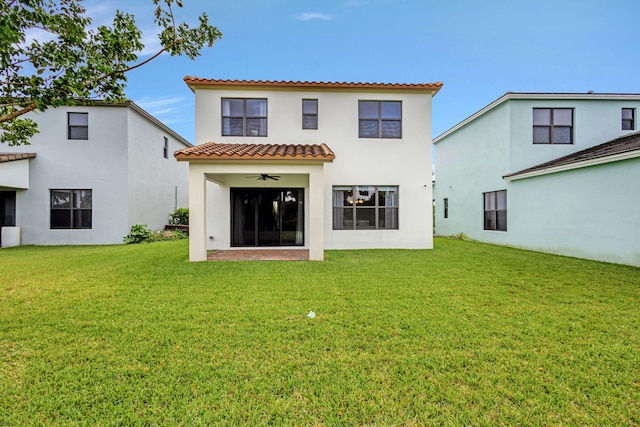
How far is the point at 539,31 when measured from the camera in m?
16.4

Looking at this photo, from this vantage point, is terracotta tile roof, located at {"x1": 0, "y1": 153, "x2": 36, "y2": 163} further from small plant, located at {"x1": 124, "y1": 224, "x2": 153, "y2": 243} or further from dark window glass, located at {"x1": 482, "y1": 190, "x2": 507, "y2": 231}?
dark window glass, located at {"x1": 482, "y1": 190, "x2": 507, "y2": 231}

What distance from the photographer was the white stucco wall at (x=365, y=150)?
1223 centimetres

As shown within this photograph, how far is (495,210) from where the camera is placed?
15.3 meters

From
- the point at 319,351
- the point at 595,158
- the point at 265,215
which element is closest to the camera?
the point at 319,351

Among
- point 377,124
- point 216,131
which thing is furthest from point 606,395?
point 216,131

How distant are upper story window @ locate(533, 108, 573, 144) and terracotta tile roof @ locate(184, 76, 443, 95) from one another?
225 inches

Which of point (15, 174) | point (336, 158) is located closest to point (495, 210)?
point (336, 158)

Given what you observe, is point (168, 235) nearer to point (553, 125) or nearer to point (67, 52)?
point (67, 52)

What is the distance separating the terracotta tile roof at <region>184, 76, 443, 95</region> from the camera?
11.7 metres

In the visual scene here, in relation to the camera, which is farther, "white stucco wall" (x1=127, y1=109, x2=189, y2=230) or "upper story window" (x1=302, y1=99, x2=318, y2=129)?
"white stucco wall" (x1=127, y1=109, x2=189, y2=230)

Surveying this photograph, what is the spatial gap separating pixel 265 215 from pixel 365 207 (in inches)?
168

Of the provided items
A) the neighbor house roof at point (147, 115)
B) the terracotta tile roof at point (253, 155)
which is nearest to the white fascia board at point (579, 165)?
the terracotta tile roof at point (253, 155)

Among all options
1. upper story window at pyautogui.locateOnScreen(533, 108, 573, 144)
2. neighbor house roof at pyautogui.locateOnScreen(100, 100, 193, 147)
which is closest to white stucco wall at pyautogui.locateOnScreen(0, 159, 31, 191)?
neighbor house roof at pyautogui.locateOnScreen(100, 100, 193, 147)

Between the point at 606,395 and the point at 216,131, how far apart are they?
41.7ft
